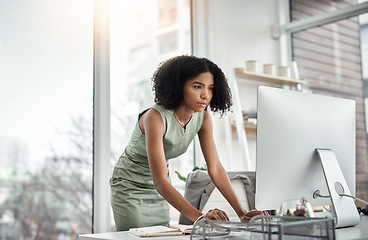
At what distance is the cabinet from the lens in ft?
12.3

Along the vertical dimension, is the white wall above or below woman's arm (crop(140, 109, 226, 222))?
above

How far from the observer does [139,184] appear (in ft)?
6.91

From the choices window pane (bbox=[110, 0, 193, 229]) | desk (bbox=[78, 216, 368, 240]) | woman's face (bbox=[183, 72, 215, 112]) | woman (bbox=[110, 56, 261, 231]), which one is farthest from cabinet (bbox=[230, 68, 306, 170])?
desk (bbox=[78, 216, 368, 240])

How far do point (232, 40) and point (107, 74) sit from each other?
52.3 inches

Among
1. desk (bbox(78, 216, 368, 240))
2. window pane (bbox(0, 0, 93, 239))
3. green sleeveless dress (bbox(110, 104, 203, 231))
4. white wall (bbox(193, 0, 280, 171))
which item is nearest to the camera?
desk (bbox(78, 216, 368, 240))

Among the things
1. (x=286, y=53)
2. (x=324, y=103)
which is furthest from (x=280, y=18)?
(x=324, y=103)

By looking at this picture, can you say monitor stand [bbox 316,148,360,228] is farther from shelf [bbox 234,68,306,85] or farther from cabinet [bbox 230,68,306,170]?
shelf [bbox 234,68,306,85]

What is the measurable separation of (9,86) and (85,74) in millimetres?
541

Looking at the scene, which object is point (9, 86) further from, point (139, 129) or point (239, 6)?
point (239, 6)

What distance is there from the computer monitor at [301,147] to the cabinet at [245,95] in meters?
1.97

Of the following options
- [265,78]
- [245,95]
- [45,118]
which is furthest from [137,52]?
[265,78]

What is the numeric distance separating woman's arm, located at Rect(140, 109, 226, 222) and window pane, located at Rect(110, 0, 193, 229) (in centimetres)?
138

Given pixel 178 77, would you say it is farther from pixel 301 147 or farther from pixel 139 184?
pixel 301 147

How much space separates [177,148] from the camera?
81.4 inches
